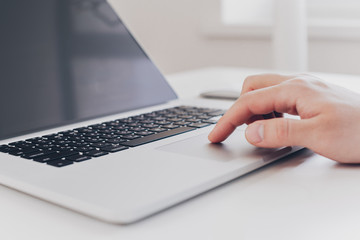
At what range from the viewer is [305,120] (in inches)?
21.3

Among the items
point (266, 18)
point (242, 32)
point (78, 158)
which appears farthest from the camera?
point (266, 18)

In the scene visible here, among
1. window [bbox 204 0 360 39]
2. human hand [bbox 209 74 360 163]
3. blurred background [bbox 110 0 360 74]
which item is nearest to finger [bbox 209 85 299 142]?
human hand [bbox 209 74 360 163]

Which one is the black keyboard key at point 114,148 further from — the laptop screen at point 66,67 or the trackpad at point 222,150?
the laptop screen at point 66,67

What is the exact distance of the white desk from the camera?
39 centimetres

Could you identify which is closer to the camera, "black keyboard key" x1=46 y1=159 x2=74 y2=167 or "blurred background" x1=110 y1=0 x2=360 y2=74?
"black keyboard key" x1=46 y1=159 x2=74 y2=167

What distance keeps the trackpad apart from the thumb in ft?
0.04

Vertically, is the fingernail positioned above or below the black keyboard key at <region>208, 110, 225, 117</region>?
above

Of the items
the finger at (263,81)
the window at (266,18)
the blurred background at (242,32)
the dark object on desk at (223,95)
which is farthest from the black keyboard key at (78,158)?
the window at (266,18)

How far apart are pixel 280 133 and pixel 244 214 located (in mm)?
144

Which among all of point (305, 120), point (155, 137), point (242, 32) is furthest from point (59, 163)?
point (242, 32)

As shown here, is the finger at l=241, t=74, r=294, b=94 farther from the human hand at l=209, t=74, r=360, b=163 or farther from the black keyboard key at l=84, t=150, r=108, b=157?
the black keyboard key at l=84, t=150, r=108, b=157

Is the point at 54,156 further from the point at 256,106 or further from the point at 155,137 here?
the point at 256,106

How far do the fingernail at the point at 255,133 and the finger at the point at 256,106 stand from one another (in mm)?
34

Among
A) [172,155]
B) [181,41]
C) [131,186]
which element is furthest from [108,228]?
[181,41]
